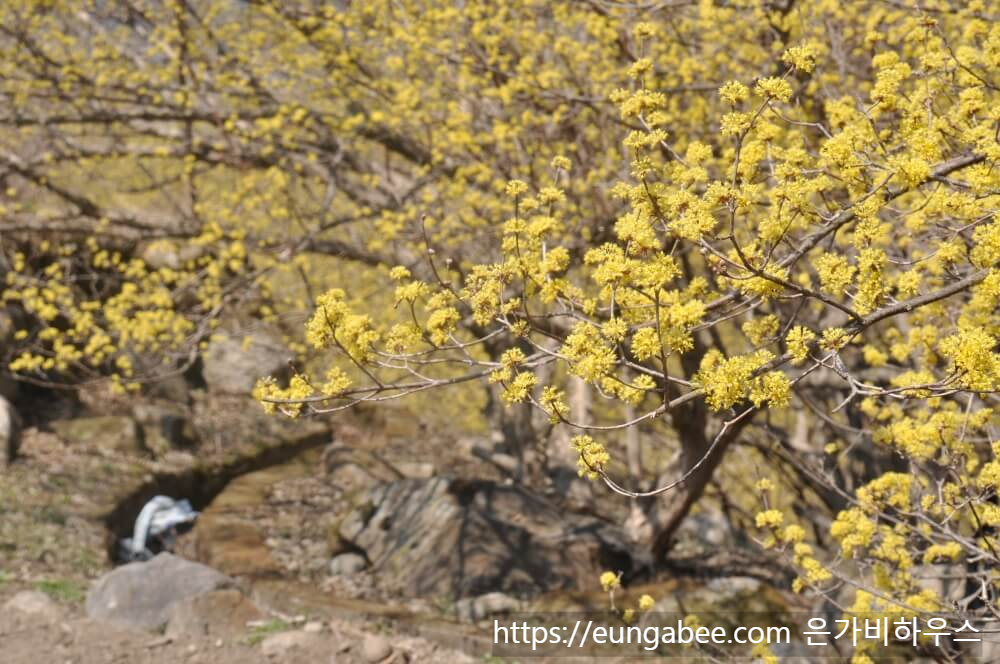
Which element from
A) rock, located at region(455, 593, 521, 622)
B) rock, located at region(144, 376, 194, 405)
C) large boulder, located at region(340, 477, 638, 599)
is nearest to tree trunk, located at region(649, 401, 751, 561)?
large boulder, located at region(340, 477, 638, 599)

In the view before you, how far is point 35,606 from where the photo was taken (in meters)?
6.98

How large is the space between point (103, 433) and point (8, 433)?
168 centimetres

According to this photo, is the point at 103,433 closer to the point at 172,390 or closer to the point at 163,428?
the point at 163,428

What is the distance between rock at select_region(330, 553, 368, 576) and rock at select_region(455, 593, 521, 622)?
63.7 inches

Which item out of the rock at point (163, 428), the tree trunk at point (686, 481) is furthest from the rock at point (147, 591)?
the rock at point (163, 428)

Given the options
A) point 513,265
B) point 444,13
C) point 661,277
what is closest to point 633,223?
point 661,277

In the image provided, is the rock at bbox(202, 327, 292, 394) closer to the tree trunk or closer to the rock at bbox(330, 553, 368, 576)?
the rock at bbox(330, 553, 368, 576)

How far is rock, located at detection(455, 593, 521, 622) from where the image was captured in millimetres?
7926

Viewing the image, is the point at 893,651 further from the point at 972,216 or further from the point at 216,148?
the point at 216,148

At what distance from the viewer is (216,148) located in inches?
410

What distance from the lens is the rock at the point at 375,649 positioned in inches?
250

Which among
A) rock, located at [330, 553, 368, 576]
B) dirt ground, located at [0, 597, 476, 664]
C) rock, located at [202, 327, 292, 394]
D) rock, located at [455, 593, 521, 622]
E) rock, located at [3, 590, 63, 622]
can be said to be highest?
rock, located at [202, 327, 292, 394]

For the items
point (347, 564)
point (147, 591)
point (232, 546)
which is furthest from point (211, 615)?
point (232, 546)

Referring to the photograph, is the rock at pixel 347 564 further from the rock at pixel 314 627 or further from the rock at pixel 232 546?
the rock at pixel 314 627
